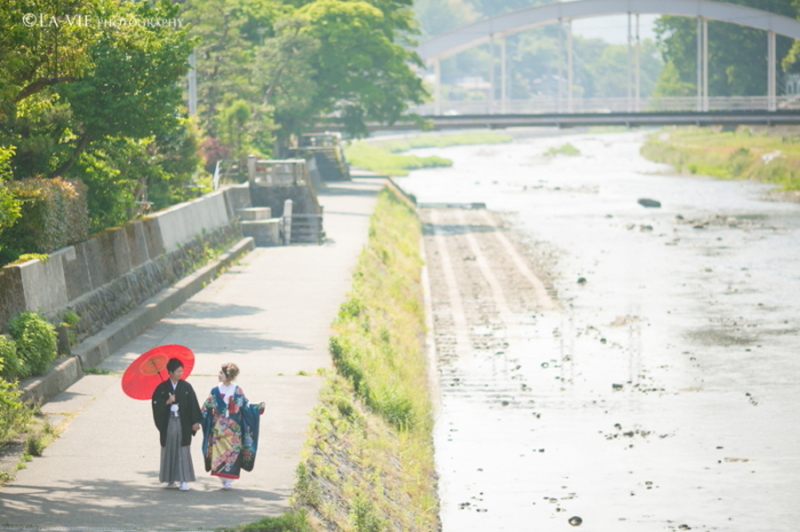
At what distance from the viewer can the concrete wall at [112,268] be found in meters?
17.3

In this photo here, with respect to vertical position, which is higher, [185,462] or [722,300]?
[185,462]

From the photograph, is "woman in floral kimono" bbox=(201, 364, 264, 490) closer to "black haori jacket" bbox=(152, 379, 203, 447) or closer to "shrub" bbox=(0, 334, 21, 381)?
"black haori jacket" bbox=(152, 379, 203, 447)

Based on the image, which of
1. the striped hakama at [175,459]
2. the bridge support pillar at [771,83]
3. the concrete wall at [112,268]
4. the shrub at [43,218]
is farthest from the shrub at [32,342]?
the bridge support pillar at [771,83]

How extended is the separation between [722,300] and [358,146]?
9445 centimetres

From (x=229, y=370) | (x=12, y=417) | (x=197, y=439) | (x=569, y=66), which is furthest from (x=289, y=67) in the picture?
(x=229, y=370)

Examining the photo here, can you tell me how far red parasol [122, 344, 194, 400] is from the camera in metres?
12.3

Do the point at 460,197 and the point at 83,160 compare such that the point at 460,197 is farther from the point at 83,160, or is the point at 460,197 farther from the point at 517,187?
the point at 83,160

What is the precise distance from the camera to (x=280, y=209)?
43094mm

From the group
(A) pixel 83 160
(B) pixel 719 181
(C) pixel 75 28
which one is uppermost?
(C) pixel 75 28

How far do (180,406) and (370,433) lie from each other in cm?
650

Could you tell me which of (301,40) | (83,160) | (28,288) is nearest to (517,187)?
(301,40)

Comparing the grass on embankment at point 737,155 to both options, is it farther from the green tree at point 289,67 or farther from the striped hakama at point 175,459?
the striped hakama at point 175,459

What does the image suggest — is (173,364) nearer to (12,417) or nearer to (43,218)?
(12,417)

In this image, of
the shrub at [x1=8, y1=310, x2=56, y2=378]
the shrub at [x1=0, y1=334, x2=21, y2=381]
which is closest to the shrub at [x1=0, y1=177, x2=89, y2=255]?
the shrub at [x1=8, y1=310, x2=56, y2=378]
